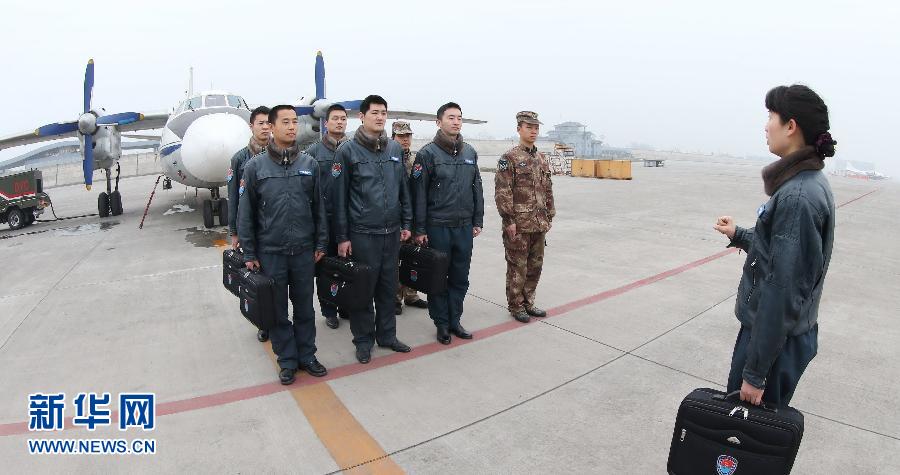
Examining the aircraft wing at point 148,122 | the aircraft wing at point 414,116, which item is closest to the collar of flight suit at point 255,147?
the aircraft wing at point 148,122


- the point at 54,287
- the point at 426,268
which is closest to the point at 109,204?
the point at 54,287

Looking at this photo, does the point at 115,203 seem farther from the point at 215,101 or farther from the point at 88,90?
the point at 215,101

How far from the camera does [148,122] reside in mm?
14617

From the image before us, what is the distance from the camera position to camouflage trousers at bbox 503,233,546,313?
4.93 metres

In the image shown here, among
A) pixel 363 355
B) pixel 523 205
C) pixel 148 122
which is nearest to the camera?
pixel 363 355

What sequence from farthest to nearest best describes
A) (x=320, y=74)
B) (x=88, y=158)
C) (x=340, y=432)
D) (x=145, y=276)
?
1. (x=320, y=74)
2. (x=88, y=158)
3. (x=145, y=276)
4. (x=340, y=432)

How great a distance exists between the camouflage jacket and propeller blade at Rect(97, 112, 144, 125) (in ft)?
41.3

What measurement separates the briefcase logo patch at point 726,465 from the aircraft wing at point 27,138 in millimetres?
16931

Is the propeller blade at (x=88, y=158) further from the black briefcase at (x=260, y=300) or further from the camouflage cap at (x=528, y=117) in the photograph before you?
the camouflage cap at (x=528, y=117)

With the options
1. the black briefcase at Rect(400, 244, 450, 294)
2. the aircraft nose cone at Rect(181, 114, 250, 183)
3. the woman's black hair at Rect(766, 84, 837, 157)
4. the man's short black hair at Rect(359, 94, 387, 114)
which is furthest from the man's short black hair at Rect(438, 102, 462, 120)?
the aircraft nose cone at Rect(181, 114, 250, 183)

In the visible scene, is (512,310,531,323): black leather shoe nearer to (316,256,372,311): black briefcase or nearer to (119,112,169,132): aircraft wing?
(316,256,372,311): black briefcase

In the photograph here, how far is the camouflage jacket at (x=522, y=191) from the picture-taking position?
4848 millimetres

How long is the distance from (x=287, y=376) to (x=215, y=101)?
9.54 m

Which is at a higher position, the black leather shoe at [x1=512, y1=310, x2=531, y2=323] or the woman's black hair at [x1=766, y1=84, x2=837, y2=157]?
the woman's black hair at [x1=766, y1=84, x2=837, y2=157]
